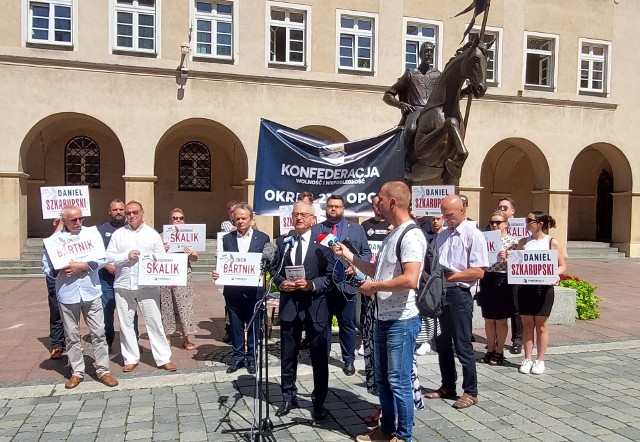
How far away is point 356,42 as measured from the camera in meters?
17.7

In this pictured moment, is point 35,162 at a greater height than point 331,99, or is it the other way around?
point 331,99

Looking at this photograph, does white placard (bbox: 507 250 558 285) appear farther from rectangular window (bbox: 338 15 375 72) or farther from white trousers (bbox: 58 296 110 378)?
rectangular window (bbox: 338 15 375 72)

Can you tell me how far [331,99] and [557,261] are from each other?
12.4m

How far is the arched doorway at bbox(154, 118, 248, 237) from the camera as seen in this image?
19359 millimetres

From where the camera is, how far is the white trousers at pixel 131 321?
20.4 ft

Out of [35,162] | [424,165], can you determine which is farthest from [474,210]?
[35,162]

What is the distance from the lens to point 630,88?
2061 centimetres

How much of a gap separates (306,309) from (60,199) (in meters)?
3.62

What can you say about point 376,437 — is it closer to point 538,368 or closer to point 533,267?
point 538,368

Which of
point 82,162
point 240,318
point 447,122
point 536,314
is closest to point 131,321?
point 240,318

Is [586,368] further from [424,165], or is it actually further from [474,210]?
[474,210]

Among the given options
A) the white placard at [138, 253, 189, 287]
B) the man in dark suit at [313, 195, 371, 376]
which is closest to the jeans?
the man in dark suit at [313, 195, 371, 376]

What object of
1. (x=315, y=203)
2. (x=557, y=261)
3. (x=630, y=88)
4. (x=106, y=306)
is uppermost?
(x=630, y=88)

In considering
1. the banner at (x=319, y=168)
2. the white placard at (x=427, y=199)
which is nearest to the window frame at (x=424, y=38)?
the banner at (x=319, y=168)
